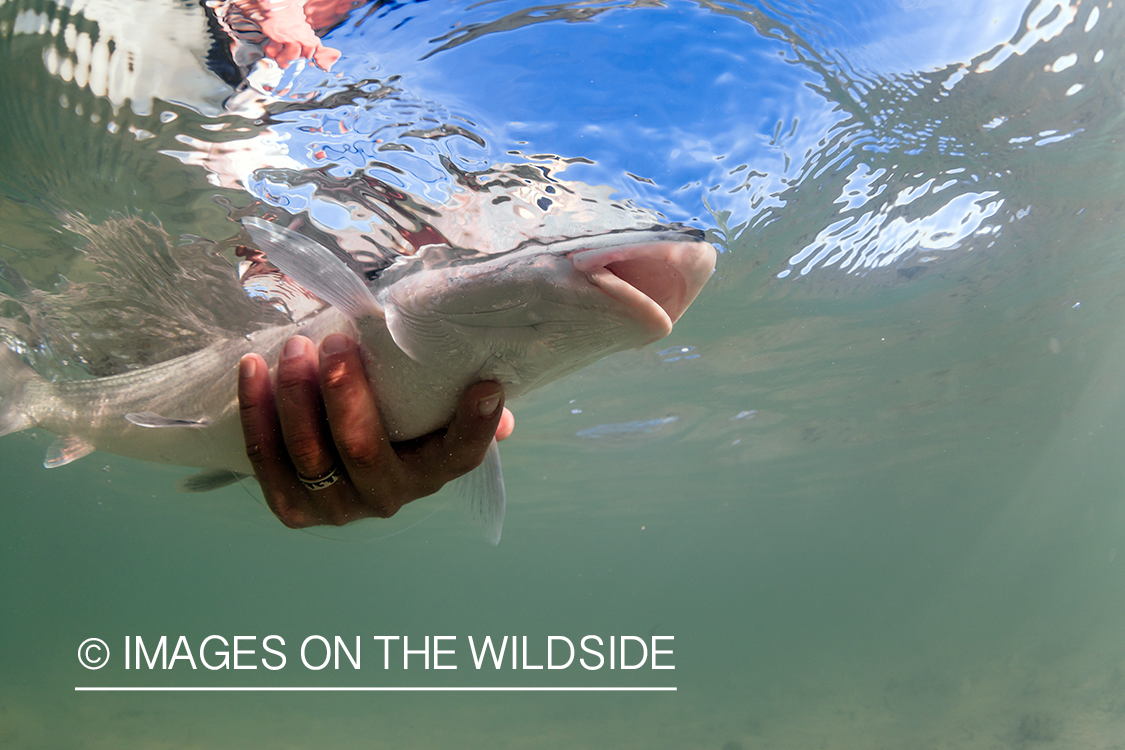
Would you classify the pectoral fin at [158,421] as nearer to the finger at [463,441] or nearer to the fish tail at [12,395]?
the finger at [463,441]

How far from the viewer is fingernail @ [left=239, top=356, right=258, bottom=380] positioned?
10.9ft

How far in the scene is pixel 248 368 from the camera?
132 inches

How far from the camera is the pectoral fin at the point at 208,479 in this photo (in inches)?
174

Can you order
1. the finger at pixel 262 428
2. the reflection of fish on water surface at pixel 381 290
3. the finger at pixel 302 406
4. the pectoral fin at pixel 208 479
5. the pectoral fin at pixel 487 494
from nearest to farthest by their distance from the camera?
1. the reflection of fish on water surface at pixel 381 290
2. the finger at pixel 302 406
3. the finger at pixel 262 428
4. the pectoral fin at pixel 487 494
5. the pectoral fin at pixel 208 479

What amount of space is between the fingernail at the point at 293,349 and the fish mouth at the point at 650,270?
1.84 meters

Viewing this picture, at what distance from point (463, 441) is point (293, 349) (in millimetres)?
1096

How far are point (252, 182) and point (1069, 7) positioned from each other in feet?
27.0

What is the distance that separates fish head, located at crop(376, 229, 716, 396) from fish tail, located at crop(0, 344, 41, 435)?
16.9 ft

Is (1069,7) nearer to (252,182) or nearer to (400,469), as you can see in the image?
(400,469)

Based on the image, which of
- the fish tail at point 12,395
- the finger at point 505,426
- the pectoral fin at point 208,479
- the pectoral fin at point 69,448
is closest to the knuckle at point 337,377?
the finger at point 505,426

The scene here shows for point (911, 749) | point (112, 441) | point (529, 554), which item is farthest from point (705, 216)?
point (529, 554)

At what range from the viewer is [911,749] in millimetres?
25344

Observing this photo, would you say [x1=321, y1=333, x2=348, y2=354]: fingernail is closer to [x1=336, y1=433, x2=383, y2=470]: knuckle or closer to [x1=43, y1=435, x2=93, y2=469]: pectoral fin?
[x1=336, y1=433, x2=383, y2=470]: knuckle

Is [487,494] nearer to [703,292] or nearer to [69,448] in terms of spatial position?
[69,448]
